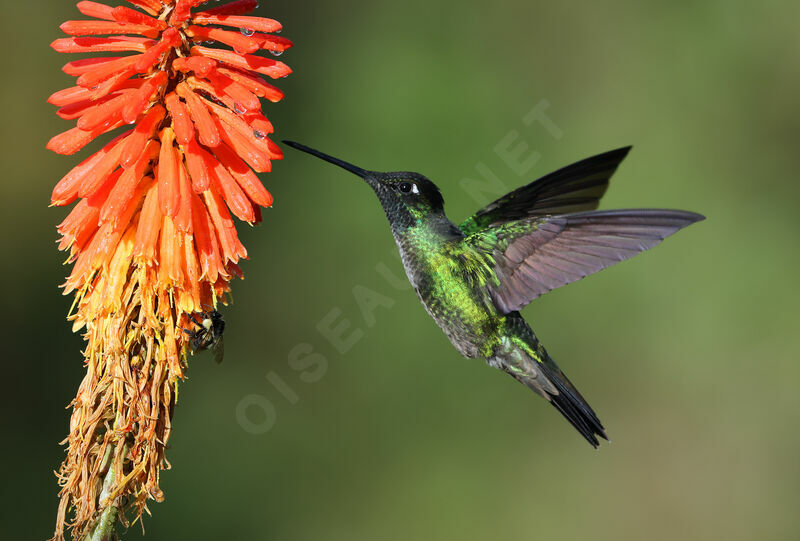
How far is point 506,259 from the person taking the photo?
10.5ft

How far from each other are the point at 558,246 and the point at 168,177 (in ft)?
4.92

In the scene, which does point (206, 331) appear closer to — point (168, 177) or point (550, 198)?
point (168, 177)

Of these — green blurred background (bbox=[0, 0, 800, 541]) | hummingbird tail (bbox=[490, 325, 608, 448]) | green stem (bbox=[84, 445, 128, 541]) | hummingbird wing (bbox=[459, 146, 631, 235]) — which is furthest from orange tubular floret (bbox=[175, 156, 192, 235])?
green blurred background (bbox=[0, 0, 800, 541])

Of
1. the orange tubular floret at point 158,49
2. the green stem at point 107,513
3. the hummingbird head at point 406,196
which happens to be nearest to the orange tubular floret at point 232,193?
the orange tubular floret at point 158,49

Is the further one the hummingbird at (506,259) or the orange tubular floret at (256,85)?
the hummingbird at (506,259)

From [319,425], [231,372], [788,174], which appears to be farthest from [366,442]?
[788,174]

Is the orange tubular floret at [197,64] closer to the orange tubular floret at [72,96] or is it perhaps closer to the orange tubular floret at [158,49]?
the orange tubular floret at [158,49]

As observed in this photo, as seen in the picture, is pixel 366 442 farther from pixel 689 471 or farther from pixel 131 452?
pixel 131 452

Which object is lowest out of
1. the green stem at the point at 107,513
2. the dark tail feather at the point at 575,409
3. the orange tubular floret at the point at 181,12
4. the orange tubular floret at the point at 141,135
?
the dark tail feather at the point at 575,409

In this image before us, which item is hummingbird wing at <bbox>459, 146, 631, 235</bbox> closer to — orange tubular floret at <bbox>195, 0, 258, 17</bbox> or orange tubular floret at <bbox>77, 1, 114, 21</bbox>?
orange tubular floret at <bbox>195, 0, 258, 17</bbox>

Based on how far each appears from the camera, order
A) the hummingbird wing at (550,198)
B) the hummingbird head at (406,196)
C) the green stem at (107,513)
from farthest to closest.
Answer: the hummingbird wing at (550,198), the hummingbird head at (406,196), the green stem at (107,513)

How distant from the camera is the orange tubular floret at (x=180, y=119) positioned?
2.25 metres

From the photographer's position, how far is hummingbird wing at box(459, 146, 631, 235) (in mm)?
3352

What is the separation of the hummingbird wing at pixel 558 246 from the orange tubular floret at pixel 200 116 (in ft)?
4.26
